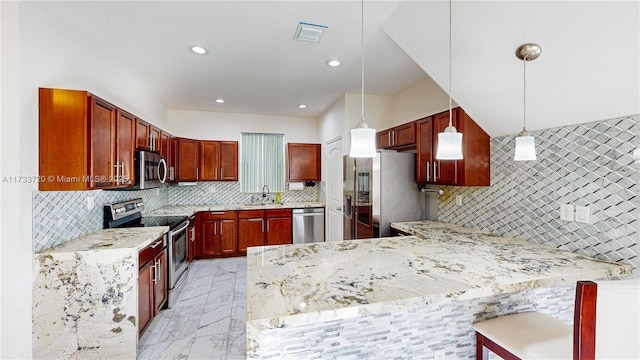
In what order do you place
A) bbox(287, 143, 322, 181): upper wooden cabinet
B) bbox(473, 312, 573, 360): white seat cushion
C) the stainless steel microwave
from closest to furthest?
bbox(473, 312, 573, 360): white seat cushion
the stainless steel microwave
bbox(287, 143, 322, 181): upper wooden cabinet

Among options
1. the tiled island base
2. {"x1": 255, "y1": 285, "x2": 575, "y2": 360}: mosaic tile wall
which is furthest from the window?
{"x1": 255, "y1": 285, "x2": 575, "y2": 360}: mosaic tile wall

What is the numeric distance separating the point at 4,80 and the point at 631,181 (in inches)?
150

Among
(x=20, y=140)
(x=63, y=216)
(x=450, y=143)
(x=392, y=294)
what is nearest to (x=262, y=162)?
(x=63, y=216)

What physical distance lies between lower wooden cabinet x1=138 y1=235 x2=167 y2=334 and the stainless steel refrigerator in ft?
7.36

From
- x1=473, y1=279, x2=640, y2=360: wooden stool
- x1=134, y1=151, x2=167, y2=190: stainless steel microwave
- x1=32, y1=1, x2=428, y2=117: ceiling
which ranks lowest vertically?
x1=473, y1=279, x2=640, y2=360: wooden stool

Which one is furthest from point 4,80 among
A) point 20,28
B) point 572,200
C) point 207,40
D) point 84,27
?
point 572,200

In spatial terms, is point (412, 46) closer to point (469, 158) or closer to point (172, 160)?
point (469, 158)

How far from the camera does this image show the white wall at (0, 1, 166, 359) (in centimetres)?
165

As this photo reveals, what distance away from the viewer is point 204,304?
2932mm

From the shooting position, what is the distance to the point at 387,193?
2.99 m

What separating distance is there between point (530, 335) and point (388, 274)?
→ 0.75 meters

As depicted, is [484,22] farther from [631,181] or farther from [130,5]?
[130,5]

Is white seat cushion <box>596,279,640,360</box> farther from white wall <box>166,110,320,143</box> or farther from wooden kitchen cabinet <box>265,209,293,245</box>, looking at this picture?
white wall <box>166,110,320,143</box>

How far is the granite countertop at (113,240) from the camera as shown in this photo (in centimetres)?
194
